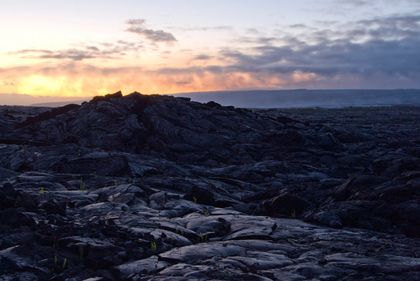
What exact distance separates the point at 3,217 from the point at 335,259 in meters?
10.6

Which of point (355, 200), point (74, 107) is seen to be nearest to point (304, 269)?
point (355, 200)

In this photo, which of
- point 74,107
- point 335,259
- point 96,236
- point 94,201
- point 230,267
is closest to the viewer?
point 230,267

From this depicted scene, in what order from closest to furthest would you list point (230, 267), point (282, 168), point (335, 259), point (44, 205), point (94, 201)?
1. point (230, 267)
2. point (335, 259)
3. point (44, 205)
4. point (94, 201)
5. point (282, 168)

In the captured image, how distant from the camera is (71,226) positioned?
12266mm

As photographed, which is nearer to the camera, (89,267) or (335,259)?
(89,267)

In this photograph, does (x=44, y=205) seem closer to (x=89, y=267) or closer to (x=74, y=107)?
(x=89, y=267)

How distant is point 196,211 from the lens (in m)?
16.5

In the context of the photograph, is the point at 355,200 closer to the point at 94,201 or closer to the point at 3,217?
the point at 94,201

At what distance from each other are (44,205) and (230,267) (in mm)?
8182

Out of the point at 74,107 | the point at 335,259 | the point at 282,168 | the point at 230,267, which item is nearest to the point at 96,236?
the point at 230,267

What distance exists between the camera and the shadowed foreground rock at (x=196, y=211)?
392 inches

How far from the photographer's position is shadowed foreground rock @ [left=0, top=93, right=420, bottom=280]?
9969 millimetres

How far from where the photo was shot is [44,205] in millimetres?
14148

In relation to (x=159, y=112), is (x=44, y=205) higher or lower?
lower
